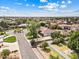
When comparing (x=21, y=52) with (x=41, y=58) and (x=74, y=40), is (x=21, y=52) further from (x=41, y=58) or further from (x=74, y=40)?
(x=74, y=40)

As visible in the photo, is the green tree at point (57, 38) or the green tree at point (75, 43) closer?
the green tree at point (75, 43)

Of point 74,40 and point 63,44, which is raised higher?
point 74,40

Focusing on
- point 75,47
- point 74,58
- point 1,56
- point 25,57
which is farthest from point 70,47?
point 1,56

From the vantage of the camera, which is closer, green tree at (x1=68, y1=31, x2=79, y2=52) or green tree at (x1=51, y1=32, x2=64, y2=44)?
green tree at (x1=68, y1=31, x2=79, y2=52)

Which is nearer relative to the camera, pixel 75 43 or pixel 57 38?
pixel 75 43

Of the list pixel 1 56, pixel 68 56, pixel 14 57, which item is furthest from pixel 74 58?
pixel 1 56

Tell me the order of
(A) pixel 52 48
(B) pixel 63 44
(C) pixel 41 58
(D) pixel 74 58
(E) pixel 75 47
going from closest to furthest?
1. (D) pixel 74 58
2. (C) pixel 41 58
3. (E) pixel 75 47
4. (A) pixel 52 48
5. (B) pixel 63 44

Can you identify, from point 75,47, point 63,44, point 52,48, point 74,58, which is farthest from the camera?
point 63,44

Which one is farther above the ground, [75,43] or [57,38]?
[75,43]

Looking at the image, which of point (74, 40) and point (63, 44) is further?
point (63, 44)
